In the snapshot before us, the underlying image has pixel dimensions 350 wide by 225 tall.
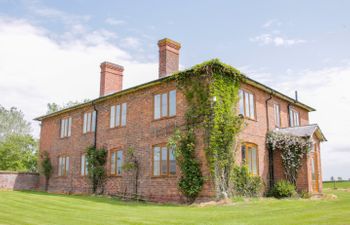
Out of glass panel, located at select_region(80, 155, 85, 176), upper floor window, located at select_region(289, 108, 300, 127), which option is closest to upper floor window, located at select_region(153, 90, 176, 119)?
glass panel, located at select_region(80, 155, 85, 176)

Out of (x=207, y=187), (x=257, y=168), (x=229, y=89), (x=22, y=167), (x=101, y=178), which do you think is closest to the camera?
(x=207, y=187)

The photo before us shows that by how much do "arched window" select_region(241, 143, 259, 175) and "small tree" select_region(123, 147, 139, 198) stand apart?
5309mm

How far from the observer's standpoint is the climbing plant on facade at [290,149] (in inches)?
743

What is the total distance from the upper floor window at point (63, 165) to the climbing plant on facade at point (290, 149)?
13300mm

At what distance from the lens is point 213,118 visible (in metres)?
16.5

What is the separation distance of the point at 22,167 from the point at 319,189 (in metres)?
34.1

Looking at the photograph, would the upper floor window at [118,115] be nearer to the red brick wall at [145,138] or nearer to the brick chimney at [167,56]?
the red brick wall at [145,138]

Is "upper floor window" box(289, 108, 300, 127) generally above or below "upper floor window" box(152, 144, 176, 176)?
above

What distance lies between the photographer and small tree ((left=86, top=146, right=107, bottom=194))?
21.8 metres

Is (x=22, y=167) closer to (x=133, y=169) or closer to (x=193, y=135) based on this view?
(x=133, y=169)

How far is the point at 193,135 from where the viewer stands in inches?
666

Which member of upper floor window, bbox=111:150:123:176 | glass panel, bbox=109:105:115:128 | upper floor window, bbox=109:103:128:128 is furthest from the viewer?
glass panel, bbox=109:105:115:128

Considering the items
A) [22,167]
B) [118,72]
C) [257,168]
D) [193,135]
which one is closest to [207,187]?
[193,135]

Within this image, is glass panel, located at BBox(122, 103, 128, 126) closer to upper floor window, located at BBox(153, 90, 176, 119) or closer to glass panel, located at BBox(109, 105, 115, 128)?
glass panel, located at BBox(109, 105, 115, 128)
